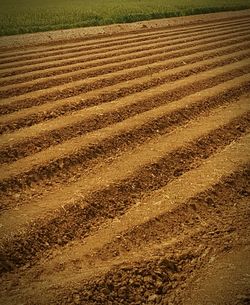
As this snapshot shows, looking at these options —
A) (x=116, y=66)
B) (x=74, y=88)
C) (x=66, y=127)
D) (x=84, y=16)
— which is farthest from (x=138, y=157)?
(x=84, y=16)

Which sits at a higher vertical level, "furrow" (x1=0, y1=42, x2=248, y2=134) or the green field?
the green field

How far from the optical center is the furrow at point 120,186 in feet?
8.10

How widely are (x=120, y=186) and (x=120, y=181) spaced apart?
0.07 metres

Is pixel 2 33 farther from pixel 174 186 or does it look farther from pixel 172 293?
pixel 172 293

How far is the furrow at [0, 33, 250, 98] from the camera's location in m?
5.23

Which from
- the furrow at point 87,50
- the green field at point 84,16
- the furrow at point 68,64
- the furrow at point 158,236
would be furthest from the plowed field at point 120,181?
the green field at point 84,16

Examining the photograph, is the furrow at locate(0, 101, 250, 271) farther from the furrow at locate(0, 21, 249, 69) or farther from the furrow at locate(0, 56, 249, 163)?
the furrow at locate(0, 21, 249, 69)

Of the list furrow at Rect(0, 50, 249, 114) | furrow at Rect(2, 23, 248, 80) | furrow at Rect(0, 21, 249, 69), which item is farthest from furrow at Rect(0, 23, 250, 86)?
furrow at Rect(0, 50, 249, 114)

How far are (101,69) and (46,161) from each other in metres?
3.15

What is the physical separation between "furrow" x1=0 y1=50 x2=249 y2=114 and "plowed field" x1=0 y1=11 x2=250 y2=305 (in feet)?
0.09

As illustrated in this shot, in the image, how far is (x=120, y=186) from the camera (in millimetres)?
3016

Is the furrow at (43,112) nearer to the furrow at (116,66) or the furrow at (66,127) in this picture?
the furrow at (66,127)

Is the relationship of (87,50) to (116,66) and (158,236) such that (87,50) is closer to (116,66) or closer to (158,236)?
(116,66)

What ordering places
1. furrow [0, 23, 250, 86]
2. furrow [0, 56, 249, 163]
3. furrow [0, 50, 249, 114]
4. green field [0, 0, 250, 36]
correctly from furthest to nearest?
green field [0, 0, 250, 36] < furrow [0, 23, 250, 86] < furrow [0, 50, 249, 114] < furrow [0, 56, 249, 163]
